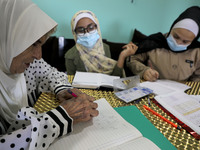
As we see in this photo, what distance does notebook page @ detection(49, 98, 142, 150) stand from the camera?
1.62 ft

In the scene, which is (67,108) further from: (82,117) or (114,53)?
(114,53)

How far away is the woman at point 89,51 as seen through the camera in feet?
4.63

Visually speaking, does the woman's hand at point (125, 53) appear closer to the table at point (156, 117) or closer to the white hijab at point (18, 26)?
the table at point (156, 117)

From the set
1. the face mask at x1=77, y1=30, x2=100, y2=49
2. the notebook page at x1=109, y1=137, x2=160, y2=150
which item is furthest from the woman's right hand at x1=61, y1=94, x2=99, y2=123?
the face mask at x1=77, y1=30, x2=100, y2=49

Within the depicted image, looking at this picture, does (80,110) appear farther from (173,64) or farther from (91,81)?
(173,64)

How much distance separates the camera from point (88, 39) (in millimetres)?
1422

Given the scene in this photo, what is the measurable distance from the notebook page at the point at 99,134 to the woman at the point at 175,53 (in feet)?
2.16

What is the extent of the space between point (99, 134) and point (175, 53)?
120 cm

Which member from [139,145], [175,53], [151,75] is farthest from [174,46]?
[139,145]

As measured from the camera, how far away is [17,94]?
2.43 feet

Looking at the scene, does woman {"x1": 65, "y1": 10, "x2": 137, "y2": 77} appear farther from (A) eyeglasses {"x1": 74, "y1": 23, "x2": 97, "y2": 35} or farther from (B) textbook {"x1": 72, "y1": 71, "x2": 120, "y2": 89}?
(B) textbook {"x1": 72, "y1": 71, "x2": 120, "y2": 89}

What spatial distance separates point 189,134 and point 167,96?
12.0 inches

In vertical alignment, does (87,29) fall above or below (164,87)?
above

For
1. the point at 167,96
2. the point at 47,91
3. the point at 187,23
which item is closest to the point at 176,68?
the point at 187,23
